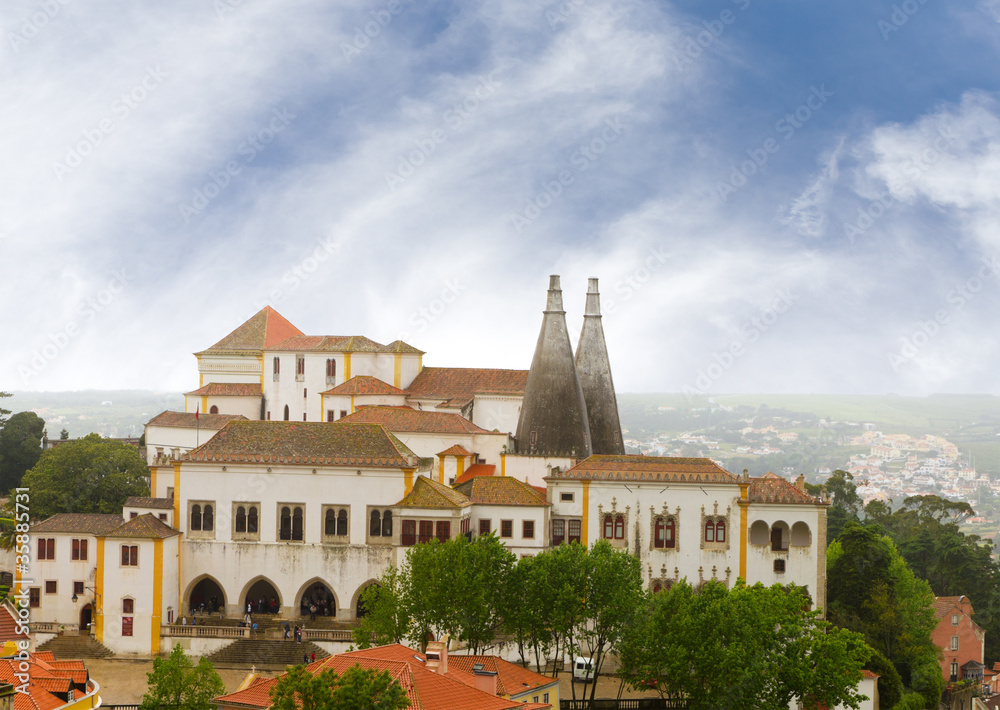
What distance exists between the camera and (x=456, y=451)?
6412 centimetres

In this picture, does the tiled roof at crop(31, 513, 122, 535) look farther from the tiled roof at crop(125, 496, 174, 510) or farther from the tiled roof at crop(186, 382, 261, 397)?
the tiled roof at crop(186, 382, 261, 397)

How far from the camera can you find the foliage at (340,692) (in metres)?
33.7

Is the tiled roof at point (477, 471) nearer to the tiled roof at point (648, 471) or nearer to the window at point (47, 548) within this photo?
the tiled roof at point (648, 471)

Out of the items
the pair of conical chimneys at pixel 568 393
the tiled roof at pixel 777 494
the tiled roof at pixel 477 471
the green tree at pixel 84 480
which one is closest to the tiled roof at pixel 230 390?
the green tree at pixel 84 480

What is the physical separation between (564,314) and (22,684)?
38.3 metres

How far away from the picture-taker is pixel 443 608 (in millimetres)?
47969

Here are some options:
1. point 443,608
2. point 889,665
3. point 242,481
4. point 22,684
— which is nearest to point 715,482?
point 889,665

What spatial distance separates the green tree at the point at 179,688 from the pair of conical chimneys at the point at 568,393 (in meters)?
27.1

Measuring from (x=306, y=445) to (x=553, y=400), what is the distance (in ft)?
43.3

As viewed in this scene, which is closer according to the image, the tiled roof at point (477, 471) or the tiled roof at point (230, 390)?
the tiled roof at point (477, 471)

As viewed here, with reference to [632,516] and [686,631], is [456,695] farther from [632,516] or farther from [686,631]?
[632,516]

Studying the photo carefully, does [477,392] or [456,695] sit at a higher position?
[477,392]

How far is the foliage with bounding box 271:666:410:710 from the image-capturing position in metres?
33.7

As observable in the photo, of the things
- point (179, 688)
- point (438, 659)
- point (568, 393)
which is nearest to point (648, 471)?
point (568, 393)
